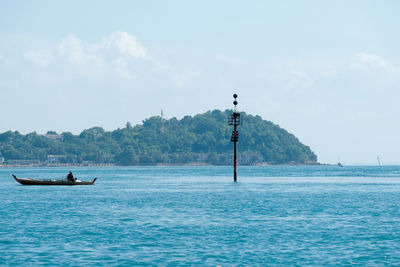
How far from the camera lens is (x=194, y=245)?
38188 millimetres

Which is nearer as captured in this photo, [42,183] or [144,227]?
[144,227]

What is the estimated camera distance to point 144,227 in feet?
155

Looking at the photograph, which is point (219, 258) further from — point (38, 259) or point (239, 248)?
point (38, 259)

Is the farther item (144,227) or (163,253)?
(144,227)

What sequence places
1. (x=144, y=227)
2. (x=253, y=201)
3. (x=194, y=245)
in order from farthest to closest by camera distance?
(x=253, y=201)
(x=144, y=227)
(x=194, y=245)

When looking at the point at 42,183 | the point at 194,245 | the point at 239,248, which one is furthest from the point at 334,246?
the point at 42,183

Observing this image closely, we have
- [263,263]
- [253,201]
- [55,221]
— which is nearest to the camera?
[263,263]

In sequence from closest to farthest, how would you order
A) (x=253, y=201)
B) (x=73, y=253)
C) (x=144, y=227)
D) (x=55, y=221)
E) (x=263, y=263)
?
(x=263, y=263), (x=73, y=253), (x=144, y=227), (x=55, y=221), (x=253, y=201)

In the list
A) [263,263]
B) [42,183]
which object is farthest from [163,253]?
[42,183]

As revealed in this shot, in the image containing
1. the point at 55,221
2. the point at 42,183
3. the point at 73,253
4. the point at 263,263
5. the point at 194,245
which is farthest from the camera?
the point at 42,183

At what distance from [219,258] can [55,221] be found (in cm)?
2236

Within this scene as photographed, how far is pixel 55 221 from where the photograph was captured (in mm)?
51812

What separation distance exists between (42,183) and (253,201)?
5288 centimetres

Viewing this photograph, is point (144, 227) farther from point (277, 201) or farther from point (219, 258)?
point (277, 201)
